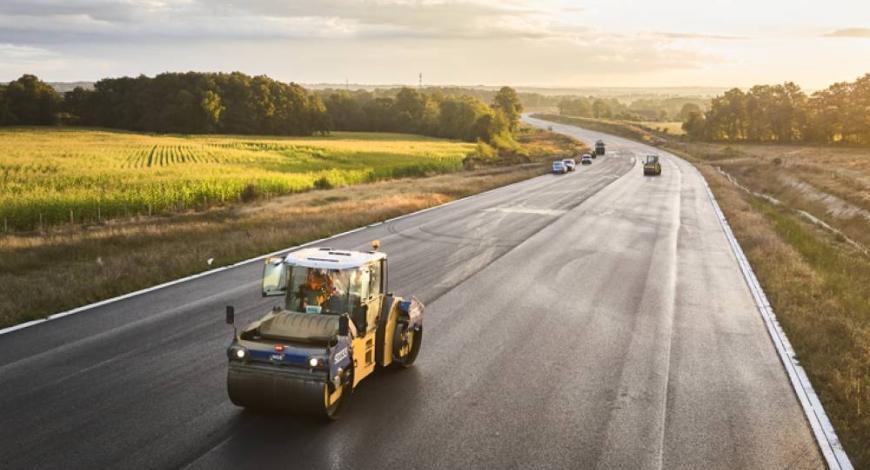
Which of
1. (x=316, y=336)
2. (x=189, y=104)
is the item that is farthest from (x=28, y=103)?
(x=316, y=336)

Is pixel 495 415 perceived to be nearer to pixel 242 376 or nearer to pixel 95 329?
pixel 242 376

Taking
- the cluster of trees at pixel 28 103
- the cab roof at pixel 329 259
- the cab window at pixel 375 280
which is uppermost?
the cluster of trees at pixel 28 103

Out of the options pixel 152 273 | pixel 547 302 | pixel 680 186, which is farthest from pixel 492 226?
pixel 680 186

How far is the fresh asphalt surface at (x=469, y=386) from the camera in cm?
935

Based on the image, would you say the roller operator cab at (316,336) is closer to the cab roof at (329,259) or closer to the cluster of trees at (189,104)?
the cab roof at (329,259)

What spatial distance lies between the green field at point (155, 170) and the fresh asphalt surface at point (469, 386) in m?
16.2

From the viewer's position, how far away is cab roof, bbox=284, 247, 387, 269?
10.4 metres

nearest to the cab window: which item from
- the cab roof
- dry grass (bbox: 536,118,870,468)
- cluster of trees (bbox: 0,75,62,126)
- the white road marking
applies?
the cab roof

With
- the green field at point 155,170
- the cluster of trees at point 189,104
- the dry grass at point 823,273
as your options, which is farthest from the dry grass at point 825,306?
the cluster of trees at point 189,104

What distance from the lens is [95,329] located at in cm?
1423

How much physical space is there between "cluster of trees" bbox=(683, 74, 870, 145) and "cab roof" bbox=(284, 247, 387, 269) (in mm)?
115936

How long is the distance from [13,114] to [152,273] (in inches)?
3595

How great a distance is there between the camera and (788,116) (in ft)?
409

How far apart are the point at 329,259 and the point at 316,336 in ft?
4.07
